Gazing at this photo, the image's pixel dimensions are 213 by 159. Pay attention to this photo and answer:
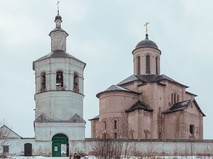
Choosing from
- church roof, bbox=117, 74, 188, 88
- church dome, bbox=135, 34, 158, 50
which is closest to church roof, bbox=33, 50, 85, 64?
church roof, bbox=117, 74, 188, 88

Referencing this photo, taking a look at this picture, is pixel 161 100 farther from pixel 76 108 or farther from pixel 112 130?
pixel 76 108

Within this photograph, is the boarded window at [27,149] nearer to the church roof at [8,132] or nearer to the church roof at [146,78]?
the church roof at [8,132]

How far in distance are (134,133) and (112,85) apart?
4644 millimetres

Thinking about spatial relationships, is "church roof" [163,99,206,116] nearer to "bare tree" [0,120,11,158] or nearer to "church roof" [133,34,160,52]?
"church roof" [133,34,160,52]

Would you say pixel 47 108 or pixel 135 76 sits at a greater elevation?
pixel 135 76

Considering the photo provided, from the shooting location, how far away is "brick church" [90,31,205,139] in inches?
1161

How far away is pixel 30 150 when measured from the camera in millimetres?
20953

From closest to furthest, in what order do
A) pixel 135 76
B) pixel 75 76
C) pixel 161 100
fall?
pixel 75 76, pixel 161 100, pixel 135 76

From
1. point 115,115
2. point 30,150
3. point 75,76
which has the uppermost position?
point 75,76

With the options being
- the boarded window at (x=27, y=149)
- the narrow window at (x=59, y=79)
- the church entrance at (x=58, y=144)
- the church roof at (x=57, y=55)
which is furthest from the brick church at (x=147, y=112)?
the boarded window at (x=27, y=149)

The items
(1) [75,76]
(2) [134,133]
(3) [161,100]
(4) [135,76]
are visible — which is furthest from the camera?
(4) [135,76]

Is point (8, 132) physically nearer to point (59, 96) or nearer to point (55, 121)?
point (55, 121)

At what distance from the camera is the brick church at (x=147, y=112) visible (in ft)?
96.8

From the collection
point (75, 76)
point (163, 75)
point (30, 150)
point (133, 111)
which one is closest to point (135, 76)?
point (163, 75)
